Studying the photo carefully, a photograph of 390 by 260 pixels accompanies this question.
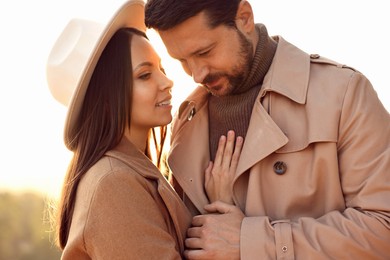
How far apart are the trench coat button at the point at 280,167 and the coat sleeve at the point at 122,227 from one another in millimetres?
566

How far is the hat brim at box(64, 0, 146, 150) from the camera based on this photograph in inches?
128

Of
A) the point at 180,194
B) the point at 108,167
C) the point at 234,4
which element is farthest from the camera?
the point at 180,194

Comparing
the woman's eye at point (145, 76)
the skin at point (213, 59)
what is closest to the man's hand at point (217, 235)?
the skin at point (213, 59)

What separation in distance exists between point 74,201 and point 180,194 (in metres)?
0.66

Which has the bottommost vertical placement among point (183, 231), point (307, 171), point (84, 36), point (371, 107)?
point (183, 231)

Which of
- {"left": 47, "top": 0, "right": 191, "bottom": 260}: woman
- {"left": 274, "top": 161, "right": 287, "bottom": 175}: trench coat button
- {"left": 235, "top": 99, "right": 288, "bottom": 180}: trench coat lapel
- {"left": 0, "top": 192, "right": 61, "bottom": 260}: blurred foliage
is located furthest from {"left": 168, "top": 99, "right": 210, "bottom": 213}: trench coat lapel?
{"left": 0, "top": 192, "right": 61, "bottom": 260}: blurred foliage

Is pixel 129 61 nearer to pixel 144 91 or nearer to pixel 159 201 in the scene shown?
pixel 144 91

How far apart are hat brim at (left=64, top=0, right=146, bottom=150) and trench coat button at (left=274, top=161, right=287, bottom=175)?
0.92 meters

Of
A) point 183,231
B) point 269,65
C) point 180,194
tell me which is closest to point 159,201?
point 183,231

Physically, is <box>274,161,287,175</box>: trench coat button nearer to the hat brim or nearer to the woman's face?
the woman's face

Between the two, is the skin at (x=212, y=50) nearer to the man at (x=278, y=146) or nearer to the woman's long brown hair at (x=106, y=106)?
the man at (x=278, y=146)

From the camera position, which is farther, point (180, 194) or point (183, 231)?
point (180, 194)

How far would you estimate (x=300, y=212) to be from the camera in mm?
3188

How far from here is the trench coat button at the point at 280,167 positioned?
3.19m
